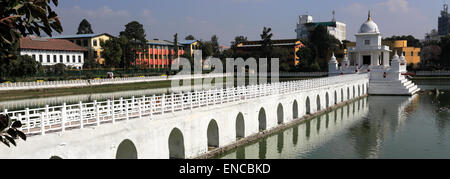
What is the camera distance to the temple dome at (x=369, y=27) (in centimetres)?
Result: 7066

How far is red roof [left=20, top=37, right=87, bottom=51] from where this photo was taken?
80.3m

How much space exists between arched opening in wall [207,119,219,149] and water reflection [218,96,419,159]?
987mm

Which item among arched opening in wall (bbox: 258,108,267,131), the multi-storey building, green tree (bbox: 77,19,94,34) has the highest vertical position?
green tree (bbox: 77,19,94,34)

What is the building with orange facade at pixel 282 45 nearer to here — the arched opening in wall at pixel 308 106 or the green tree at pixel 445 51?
the green tree at pixel 445 51

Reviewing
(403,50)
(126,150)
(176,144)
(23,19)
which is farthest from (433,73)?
(23,19)

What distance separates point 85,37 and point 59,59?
12023 millimetres

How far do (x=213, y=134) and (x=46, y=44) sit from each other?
72495 mm

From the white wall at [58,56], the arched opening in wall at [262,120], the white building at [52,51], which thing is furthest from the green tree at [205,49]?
the arched opening in wall at [262,120]

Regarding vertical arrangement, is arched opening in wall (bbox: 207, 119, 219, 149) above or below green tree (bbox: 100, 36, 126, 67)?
below

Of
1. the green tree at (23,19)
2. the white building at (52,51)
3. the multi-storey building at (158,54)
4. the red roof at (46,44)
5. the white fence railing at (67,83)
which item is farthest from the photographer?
the multi-storey building at (158,54)

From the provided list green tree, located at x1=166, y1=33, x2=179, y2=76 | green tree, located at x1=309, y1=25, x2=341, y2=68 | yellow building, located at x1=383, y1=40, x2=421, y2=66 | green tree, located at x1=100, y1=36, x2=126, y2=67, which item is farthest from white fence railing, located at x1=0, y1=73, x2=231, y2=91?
yellow building, located at x1=383, y1=40, x2=421, y2=66

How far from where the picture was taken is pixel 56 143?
13.8m

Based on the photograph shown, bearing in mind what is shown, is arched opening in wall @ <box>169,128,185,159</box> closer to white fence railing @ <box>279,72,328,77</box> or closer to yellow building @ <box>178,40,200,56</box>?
white fence railing @ <box>279,72,328,77</box>

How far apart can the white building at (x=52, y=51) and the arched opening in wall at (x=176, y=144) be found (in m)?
66.5
